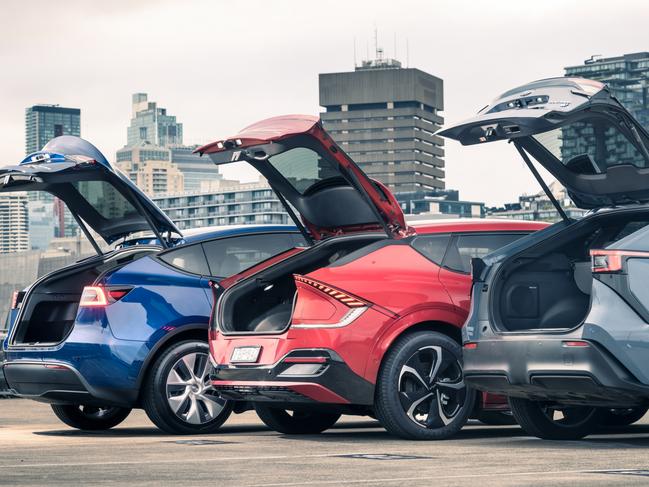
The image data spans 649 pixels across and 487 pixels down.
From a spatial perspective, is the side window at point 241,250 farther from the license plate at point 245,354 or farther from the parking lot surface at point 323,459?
the license plate at point 245,354

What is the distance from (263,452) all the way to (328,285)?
136cm

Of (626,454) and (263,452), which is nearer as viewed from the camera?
(626,454)

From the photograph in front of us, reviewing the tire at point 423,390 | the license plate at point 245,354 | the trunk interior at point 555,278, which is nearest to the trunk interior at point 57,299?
the license plate at point 245,354

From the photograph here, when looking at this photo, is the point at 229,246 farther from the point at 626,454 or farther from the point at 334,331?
the point at 626,454

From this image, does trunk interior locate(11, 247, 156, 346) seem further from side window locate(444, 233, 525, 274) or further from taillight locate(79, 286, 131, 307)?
side window locate(444, 233, 525, 274)

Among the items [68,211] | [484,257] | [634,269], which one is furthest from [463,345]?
[68,211]

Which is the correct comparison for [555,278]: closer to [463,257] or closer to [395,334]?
[463,257]

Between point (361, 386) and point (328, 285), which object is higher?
point (328, 285)

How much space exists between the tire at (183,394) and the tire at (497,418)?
6.85 ft

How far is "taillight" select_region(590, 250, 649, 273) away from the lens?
9.30 meters

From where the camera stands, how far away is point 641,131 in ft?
33.0

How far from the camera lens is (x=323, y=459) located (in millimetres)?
9156

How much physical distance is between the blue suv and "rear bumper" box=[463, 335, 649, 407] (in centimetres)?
251

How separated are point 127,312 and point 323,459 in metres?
3.37
